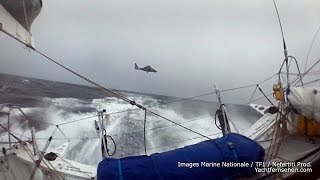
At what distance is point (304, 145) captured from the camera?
4797 millimetres

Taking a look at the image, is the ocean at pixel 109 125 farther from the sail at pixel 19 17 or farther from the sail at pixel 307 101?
the sail at pixel 19 17

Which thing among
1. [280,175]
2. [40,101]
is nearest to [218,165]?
[280,175]

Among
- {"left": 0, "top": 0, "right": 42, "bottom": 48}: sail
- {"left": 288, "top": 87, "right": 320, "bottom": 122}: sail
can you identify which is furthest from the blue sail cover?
{"left": 0, "top": 0, "right": 42, "bottom": 48}: sail

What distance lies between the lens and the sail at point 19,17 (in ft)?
12.2

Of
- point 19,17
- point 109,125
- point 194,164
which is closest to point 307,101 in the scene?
point 194,164

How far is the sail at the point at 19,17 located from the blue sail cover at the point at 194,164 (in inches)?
69.0

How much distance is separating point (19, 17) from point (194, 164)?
2.64 metres

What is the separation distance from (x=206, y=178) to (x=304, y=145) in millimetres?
2055

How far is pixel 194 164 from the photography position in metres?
3.49

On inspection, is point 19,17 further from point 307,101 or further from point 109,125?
point 109,125

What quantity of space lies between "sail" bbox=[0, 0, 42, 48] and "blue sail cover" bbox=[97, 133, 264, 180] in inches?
69.0

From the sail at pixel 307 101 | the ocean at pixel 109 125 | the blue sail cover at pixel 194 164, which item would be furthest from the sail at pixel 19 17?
the ocean at pixel 109 125

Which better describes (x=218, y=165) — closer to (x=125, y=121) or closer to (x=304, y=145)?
(x=304, y=145)

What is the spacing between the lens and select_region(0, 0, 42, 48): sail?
3707mm
